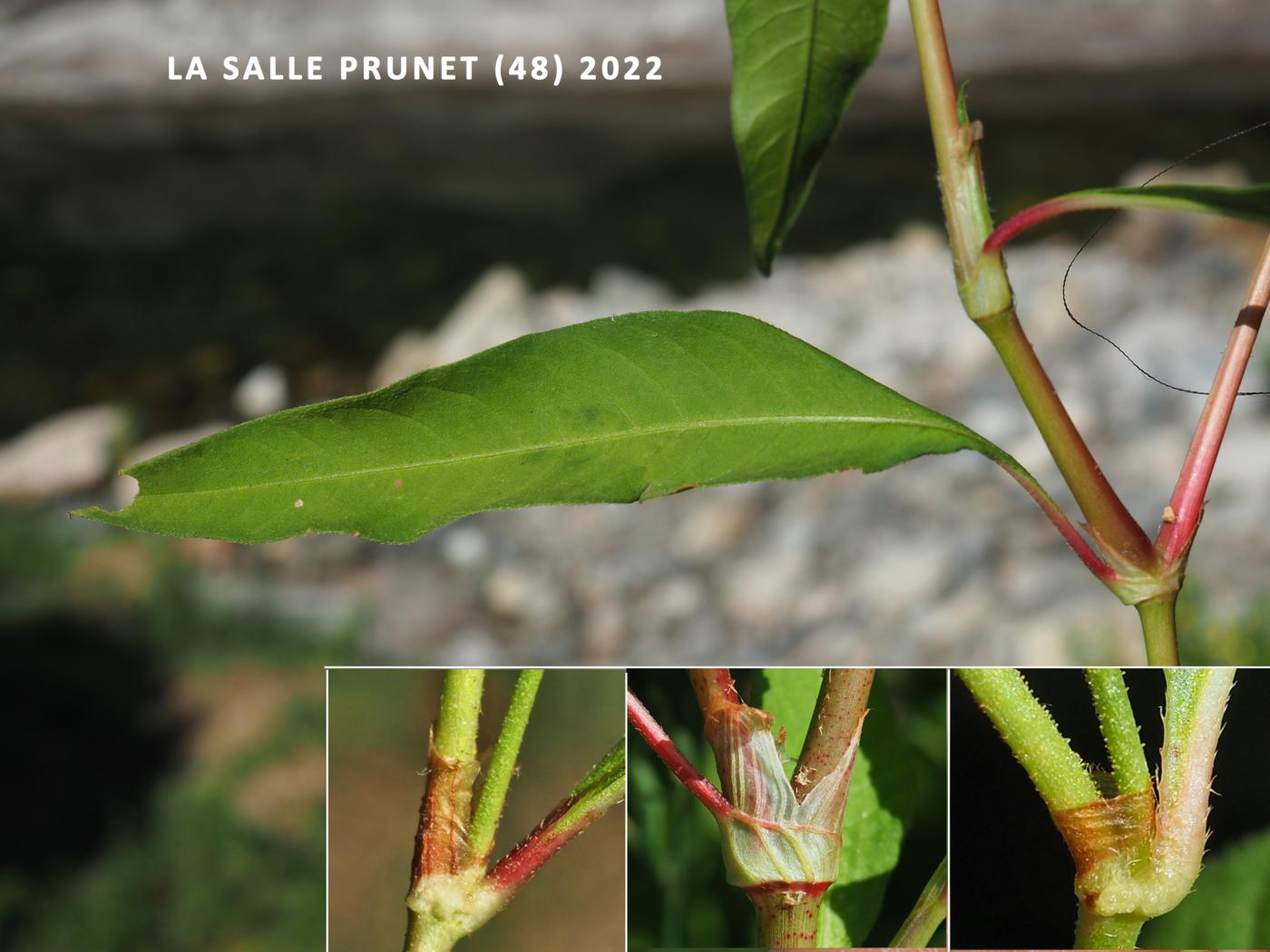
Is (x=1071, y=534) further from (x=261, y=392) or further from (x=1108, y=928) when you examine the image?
(x=261, y=392)

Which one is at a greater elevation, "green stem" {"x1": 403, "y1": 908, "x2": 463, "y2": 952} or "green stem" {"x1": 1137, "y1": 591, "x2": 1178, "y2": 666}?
"green stem" {"x1": 1137, "y1": 591, "x2": 1178, "y2": 666}

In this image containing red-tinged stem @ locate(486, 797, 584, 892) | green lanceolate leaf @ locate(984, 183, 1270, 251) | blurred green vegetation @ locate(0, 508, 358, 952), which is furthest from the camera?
blurred green vegetation @ locate(0, 508, 358, 952)

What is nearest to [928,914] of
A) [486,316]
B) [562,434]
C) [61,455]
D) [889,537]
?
[562,434]

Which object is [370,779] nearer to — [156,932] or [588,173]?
[156,932]

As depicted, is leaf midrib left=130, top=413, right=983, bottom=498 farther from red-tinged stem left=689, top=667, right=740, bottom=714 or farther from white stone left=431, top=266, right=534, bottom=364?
white stone left=431, top=266, right=534, bottom=364

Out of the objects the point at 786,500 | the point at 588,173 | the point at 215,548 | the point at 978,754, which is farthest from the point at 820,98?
the point at 588,173

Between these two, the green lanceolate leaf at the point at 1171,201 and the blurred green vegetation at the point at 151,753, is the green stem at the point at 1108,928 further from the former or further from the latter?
the blurred green vegetation at the point at 151,753

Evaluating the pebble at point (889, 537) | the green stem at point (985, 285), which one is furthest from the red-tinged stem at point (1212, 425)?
the pebble at point (889, 537)

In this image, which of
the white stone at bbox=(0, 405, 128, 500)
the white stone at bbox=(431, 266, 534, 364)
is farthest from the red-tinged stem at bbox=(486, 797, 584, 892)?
the white stone at bbox=(0, 405, 128, 500)
